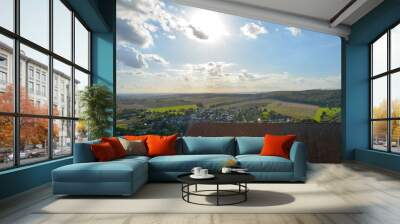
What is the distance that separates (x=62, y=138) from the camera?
7.16 meters

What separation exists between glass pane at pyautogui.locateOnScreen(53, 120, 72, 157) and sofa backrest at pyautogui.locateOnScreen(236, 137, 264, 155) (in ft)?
10.7

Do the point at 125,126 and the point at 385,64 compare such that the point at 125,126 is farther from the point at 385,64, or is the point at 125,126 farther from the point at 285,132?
the point at 385,64

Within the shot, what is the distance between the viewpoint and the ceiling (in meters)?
8.93

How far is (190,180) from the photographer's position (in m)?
4.71

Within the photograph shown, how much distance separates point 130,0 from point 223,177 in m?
8.44

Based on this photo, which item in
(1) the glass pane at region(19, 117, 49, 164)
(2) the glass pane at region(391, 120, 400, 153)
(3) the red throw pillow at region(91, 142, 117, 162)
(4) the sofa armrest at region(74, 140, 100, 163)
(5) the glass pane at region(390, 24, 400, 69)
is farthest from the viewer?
(5) the glass pane at region(390, 24, 400, 69)

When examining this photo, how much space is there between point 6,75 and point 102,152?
174 cm

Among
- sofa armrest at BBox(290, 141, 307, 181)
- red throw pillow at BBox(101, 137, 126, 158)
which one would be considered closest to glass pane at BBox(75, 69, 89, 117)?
red throw pillow at BBox(101, 137, 126, 158)

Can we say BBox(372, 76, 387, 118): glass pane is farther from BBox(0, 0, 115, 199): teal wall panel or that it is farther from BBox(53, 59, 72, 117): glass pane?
BBox(53, 59, 72, 117): glass pane

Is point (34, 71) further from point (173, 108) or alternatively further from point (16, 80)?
point (173, 108)

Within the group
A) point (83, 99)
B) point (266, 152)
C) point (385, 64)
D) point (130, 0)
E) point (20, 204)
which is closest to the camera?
point (20, 204)

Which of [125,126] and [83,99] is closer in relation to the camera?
[83,99]

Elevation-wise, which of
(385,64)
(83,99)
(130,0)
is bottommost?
(83,99)

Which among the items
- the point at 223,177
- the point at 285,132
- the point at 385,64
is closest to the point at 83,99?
the point at 223,177
